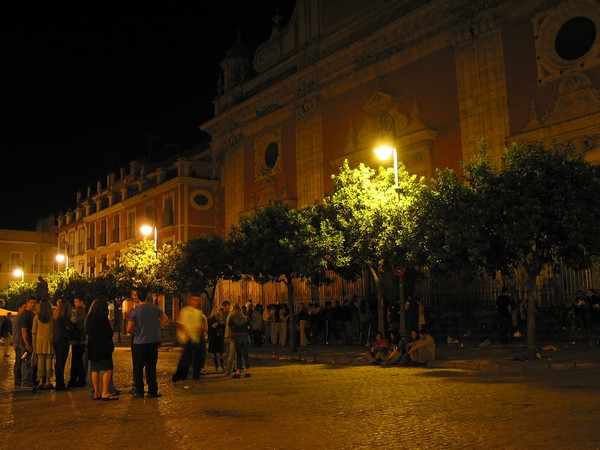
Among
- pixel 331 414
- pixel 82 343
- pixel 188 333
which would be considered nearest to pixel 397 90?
pixel 188 333

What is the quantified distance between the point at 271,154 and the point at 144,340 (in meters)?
25.2

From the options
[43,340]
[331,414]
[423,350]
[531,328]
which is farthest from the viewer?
[423,350]

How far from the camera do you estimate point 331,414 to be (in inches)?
334

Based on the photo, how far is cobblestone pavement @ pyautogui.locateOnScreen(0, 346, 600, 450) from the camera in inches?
272

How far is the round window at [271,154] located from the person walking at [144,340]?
2433 centimetres

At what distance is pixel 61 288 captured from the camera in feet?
146

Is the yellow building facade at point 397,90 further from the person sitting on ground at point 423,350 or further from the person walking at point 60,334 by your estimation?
the person walking at point 60,334

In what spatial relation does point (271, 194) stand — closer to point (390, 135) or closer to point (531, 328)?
point (390, 135)

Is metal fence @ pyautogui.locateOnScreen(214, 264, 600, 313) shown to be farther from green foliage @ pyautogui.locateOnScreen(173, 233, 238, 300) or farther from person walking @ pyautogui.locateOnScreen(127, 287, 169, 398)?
person walking @ pyautogui.locateOnScreen(127, 287, 169, 398)

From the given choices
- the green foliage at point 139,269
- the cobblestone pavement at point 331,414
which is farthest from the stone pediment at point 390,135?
the cobblestone pavement at point 331,414

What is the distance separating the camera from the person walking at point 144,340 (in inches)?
421

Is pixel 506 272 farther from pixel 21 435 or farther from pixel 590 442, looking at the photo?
pixel 21 435

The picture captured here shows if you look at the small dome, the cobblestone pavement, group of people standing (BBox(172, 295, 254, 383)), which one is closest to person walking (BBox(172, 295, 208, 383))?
group of people standing (BBox(172, 295, 254, 383))

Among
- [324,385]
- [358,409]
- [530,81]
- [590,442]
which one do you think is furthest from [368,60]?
[590,442]
